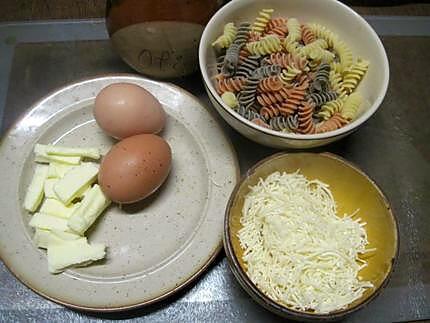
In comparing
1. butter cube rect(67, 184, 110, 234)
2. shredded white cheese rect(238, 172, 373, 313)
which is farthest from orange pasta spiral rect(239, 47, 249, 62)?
butter cube rect(67, 184, 110, 234)

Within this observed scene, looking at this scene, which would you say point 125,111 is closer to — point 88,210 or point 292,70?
point 88,210

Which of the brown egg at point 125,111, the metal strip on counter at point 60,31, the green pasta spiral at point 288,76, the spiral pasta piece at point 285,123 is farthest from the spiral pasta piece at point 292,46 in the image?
the metal strip on counter at point 60,31

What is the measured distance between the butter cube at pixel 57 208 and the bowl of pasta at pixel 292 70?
0.27 metres

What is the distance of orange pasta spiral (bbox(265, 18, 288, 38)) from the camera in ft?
2.82

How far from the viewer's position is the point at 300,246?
71 centimetres

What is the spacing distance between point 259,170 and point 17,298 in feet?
1.33

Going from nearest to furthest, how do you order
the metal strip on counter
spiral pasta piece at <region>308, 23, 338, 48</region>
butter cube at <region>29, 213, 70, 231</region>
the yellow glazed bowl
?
1. the yellow glazed bowl
2. butter cube at <region>29, 213, 70, 231</region>
3. spiral pasta piece at <region>308, 23, 338, 48</region>
4. the metal strip on counter

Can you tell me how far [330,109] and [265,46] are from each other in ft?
0.46

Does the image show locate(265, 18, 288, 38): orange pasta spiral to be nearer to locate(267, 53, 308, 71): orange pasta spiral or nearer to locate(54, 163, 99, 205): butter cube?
locate(267, 53, 308, 71): orange pasta spiral

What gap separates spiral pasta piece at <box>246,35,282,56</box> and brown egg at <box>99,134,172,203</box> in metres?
0.21

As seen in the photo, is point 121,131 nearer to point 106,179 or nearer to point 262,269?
point 106,179

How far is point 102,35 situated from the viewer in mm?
1049

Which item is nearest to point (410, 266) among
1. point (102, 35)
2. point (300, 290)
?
point (300, 290)

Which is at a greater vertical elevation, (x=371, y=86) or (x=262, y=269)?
(x=371, y=86)
